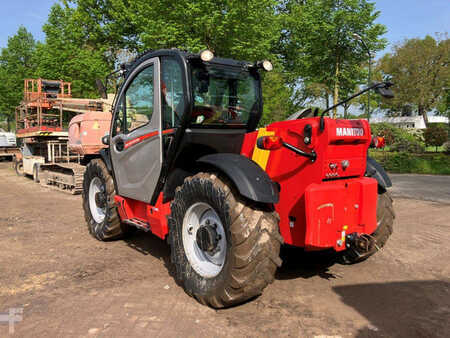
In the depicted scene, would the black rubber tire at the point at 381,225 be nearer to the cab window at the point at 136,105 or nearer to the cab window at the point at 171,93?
the cab window at the point at 171,93

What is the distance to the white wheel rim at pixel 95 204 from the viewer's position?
6.06 metres

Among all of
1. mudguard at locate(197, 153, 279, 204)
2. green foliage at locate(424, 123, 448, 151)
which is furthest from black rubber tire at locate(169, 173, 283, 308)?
green foliage at locate(424, 123, 448, 151)

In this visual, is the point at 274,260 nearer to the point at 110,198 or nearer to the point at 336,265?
the point at 336,265

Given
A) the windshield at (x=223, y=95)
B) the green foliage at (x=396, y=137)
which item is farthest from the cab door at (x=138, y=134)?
the green foliage at (x=396, y=137)

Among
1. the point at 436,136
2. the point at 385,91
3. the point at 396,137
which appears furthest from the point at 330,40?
the point at 385,91

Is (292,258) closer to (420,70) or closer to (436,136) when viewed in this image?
(436,136)

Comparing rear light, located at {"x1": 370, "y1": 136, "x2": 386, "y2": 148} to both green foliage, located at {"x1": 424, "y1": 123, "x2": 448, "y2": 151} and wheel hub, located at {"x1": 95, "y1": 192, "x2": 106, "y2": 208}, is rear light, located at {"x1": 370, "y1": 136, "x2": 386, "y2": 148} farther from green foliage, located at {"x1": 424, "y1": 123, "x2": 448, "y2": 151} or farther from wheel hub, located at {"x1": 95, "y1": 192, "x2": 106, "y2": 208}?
green foliage, located at {"x1": 424, "y1": 123, "x2": 448, "y2": 151}

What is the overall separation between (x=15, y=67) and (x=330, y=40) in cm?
2579

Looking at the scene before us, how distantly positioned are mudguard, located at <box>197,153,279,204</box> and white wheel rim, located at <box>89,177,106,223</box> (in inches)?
122

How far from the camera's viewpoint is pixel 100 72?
22125 millimetres

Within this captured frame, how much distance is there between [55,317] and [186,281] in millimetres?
1227

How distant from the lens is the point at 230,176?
11.0 feet

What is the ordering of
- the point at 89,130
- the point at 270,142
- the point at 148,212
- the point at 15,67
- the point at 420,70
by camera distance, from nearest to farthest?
the point at 270,142 → the point at 148,212 → the point at 89,130 → the point at 15,67 → the point at 420,70

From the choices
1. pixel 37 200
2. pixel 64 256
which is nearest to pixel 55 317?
pixel 64 256
